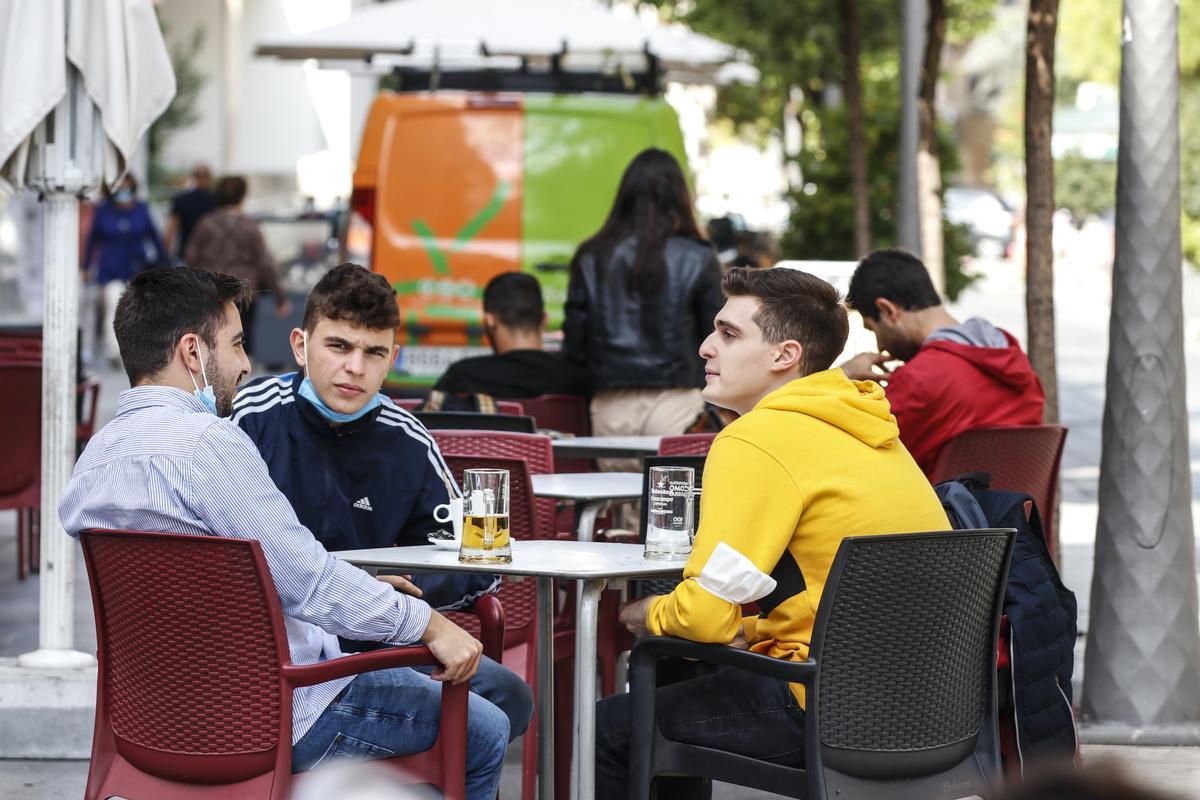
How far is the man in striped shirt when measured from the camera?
3443 mm

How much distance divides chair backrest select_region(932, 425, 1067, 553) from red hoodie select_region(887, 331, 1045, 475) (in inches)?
4.3

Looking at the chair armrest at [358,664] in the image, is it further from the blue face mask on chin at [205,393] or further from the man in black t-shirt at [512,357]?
the man in black t-shirt at [512,357]

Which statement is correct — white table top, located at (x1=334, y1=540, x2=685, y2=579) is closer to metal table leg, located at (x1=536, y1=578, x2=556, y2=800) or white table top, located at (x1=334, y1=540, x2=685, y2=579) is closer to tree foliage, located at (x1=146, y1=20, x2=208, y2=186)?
metal table leg, located at (x1=536, y1=578, x2=556, y2=800)

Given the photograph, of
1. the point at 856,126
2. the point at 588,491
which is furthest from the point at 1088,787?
the point at 856,126

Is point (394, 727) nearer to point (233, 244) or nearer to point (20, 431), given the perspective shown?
point (20, 431)

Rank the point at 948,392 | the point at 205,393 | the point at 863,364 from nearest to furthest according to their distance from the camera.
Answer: the point at 205,393
the point at 948,392
the point at 863,364

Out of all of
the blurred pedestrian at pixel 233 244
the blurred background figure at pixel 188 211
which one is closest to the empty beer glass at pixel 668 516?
the blurred pedestrian at pixel 233 244

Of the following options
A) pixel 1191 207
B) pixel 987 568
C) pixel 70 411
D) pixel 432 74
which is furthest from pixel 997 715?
pixel 1191 207

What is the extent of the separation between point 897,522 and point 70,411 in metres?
3.05

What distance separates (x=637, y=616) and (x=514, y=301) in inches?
138

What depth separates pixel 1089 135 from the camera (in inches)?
2147

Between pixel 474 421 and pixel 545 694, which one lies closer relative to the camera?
pixel 545 694

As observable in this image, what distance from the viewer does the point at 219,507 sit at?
3441 mm

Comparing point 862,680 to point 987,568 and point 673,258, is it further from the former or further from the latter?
point 673,258
